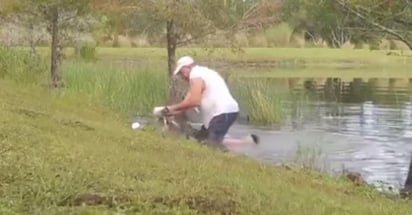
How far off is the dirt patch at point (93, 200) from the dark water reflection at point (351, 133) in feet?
21.0

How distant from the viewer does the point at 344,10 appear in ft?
42.8

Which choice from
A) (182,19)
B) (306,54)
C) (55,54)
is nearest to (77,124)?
(55,54)

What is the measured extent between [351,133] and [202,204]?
41.4 ft

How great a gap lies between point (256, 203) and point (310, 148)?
8.29 m

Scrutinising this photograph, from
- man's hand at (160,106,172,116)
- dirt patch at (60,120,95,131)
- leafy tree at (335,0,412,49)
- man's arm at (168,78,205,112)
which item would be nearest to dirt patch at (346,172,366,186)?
leafy tree at (335,0,412,49)

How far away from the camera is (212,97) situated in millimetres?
13492

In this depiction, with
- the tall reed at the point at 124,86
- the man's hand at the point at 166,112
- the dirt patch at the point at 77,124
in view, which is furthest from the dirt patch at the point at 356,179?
the tall reed at the point at 124,86

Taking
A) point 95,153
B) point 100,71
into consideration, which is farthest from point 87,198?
point 100,71

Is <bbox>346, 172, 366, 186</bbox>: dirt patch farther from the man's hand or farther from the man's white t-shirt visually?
the man's hand

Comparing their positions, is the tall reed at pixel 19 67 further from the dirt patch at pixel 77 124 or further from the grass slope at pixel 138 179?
the grass slope at pixel 138 179

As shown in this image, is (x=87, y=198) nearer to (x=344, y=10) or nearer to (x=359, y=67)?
(x=344, y=10)

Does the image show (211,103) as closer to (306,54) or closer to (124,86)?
(124,86)

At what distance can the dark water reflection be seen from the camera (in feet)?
46.3

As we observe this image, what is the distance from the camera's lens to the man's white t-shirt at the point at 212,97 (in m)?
13.4
